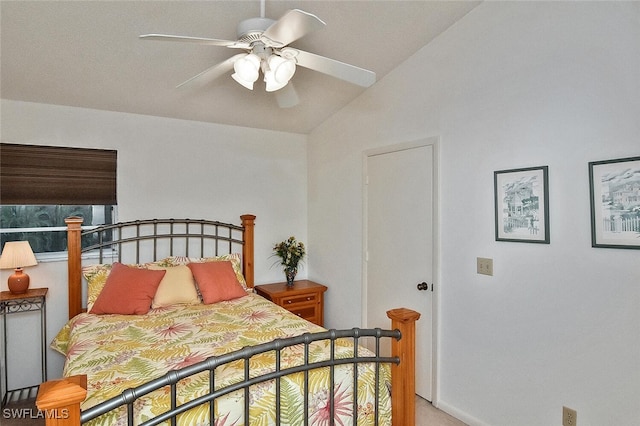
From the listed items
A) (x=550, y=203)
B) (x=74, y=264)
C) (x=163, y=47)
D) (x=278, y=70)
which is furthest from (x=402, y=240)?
(x=74, y=264)

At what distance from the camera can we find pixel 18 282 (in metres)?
2.81

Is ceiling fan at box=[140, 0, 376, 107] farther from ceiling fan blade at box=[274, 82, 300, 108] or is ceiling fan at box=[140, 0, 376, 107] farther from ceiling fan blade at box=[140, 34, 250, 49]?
ceiling fan blade at box=[274, 82, 300, 108]

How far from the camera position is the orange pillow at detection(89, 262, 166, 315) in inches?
106

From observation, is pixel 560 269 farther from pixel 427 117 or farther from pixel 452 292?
pixel 427 117

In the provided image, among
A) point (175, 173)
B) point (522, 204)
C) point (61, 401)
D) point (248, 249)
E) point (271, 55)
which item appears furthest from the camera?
point (248, 249)

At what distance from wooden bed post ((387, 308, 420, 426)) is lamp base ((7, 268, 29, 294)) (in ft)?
9.18

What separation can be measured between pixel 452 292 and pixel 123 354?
2.14 metres

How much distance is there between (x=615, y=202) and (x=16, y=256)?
382 cm

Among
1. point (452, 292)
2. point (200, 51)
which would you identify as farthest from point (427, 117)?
point (200, 51)

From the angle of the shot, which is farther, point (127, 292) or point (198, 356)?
point (127, 292)

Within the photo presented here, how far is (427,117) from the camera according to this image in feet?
9.50

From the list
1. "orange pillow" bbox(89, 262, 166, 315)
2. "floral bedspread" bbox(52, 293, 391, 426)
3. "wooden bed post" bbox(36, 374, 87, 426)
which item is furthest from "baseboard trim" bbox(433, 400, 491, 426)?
"wooden bed post" bbox(36, 374, 87, 426)

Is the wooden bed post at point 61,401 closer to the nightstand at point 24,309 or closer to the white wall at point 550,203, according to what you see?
the nightstand at point 24,309

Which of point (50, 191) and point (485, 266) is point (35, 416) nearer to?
point (50, 191)
